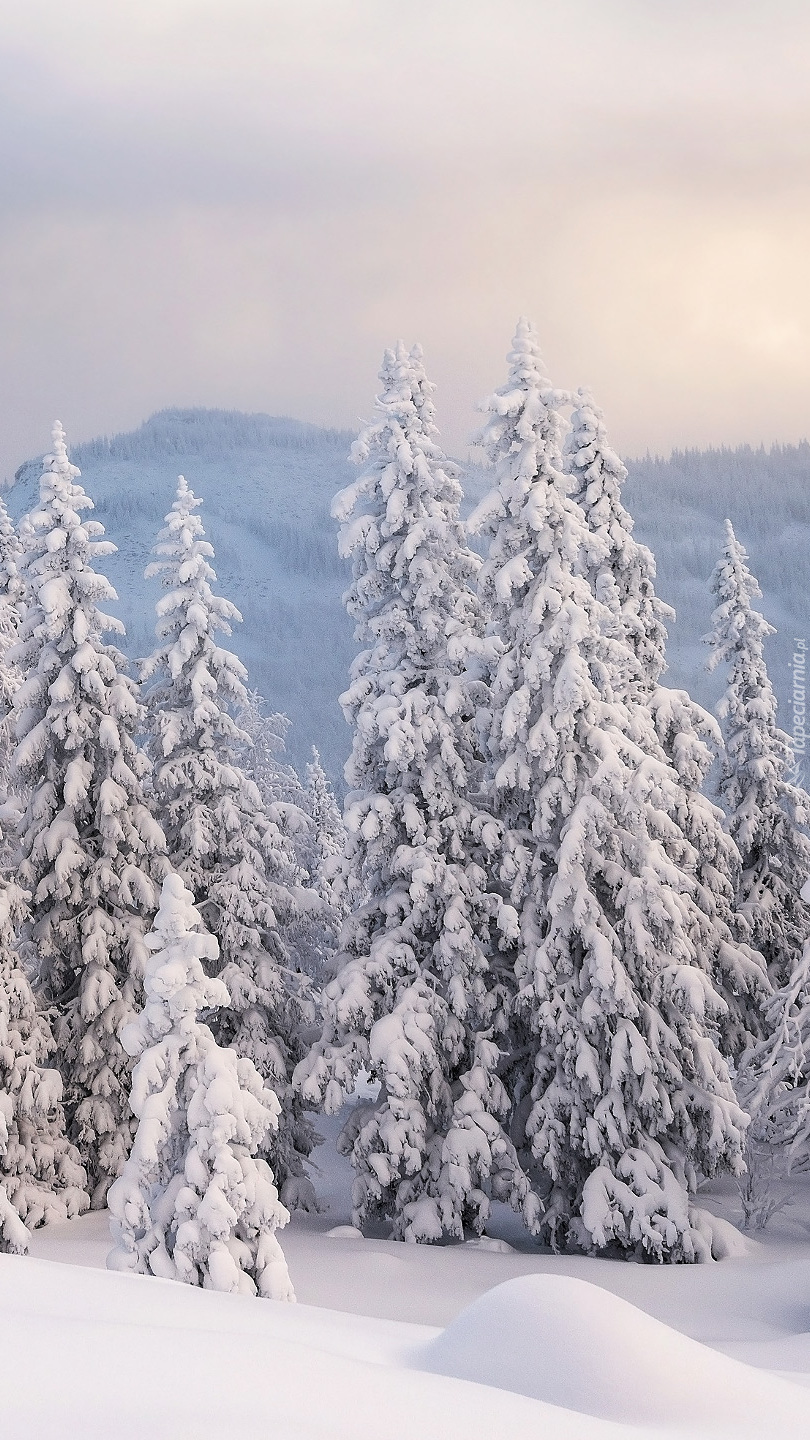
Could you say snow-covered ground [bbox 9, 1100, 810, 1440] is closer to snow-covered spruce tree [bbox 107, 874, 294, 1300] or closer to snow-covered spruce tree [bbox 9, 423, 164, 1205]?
snow-covered spruce tree [bbox 107, 874, 294, 1300]

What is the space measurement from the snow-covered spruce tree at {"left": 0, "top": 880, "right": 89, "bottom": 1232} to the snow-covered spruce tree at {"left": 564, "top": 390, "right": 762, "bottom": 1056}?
1189cm

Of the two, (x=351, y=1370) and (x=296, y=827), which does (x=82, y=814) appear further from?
(x=351, y=1370)

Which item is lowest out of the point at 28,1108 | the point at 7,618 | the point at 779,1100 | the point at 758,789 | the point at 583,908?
the point at 28,1108

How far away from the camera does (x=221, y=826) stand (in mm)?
22281

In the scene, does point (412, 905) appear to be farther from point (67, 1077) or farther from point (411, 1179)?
point (67, 1077)

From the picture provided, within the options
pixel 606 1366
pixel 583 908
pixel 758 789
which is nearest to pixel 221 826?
pixel 583 908

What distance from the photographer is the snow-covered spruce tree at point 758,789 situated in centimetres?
2706

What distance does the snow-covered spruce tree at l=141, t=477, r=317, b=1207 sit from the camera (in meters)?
21.7

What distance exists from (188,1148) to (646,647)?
49.9ft

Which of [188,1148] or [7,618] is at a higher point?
[7,618]

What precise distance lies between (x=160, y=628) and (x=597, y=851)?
887 centimetres

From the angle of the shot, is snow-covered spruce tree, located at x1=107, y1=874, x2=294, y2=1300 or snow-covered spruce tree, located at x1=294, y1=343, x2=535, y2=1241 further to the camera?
snow-covered spruce tree, located at x1=294, y1=343, x2=535, y2=1241

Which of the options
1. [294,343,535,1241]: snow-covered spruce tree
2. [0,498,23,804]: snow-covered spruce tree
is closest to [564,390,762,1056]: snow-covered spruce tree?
[294,343,535,1241]: snow-covered spruce tree

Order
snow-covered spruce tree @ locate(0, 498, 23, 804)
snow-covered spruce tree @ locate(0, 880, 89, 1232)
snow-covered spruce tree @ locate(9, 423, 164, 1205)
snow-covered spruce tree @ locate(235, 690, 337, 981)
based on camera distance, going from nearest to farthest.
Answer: snow-covered spruce tree @ locate(0, 880, 89, 1232) → snow-covered spruce tree @ locate(9, 423, 164, 1205) → snow-covered spruce tree @ locate(235, 690, 337, 981) → snow-covered spruce tree @ locate(0, 498, 23, 804)
